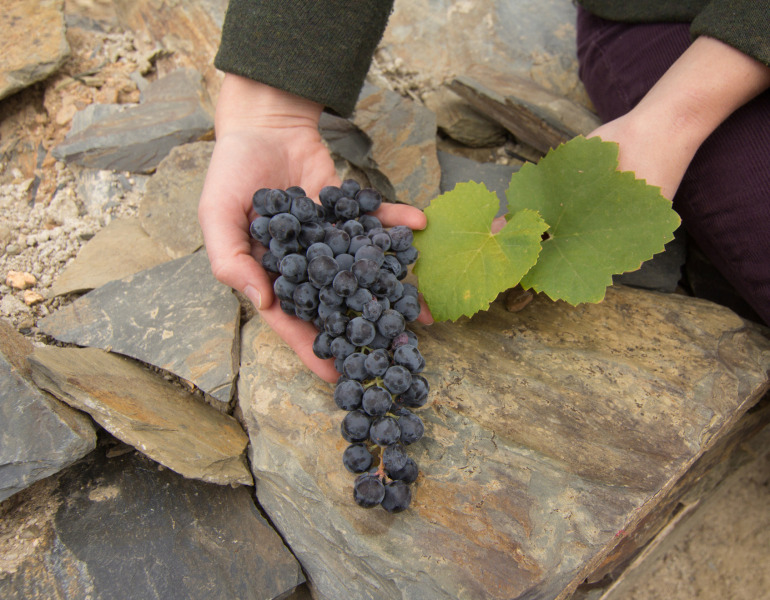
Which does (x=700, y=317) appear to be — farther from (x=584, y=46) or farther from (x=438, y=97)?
(x=438, y=97)

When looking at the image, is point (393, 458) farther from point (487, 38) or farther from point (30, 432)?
point (487, 38)

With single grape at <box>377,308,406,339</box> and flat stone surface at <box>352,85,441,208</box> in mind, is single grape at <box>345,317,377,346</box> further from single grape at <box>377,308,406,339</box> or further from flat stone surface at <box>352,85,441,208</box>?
flat stone surface at <box>352,85,441,208</box>

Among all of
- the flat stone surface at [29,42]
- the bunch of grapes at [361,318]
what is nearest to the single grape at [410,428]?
the bunch of grapes at [361,318]

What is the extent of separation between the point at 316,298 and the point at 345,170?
0.88 metres

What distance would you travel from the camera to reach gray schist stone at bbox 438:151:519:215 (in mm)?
1892

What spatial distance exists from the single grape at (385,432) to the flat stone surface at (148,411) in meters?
0.48

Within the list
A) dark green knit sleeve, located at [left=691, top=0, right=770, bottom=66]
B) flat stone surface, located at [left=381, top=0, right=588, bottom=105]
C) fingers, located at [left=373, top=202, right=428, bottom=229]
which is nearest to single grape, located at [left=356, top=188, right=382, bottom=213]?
fingers, located at [left=373, top=202, right=428, bottom=229]

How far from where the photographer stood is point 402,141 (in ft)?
6.33

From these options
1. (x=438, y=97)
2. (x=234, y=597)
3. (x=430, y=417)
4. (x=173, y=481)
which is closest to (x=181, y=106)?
(x=438, y=97)

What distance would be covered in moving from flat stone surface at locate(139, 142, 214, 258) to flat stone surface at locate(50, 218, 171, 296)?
1.6 inches

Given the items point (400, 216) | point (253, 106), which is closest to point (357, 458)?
point (400, 216)

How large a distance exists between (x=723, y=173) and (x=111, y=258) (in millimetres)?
1847

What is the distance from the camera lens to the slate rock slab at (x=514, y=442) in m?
1.14

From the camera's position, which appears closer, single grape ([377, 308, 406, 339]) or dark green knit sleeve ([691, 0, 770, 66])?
single grape ([377, 308, 406, 339])
